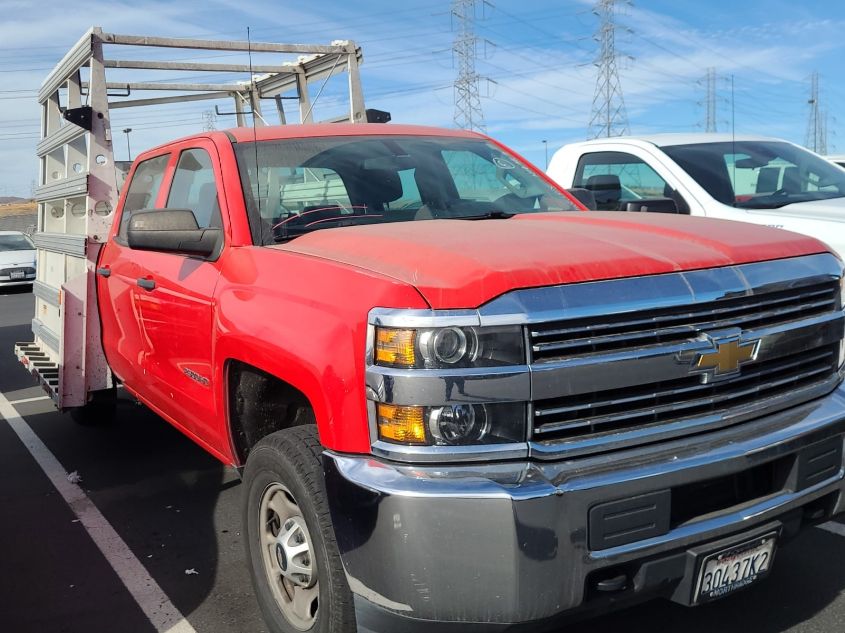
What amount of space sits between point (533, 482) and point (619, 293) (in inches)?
23.8

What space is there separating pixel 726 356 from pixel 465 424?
0.86m

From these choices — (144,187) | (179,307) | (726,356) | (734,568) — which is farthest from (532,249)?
(144,187)

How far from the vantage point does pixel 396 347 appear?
2.34 metres

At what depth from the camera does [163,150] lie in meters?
4.67

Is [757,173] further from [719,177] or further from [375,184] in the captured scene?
[375,184]

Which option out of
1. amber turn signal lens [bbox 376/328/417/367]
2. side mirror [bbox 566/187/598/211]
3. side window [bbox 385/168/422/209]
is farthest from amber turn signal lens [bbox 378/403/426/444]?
side mirror [bbox 566/187/598/211]


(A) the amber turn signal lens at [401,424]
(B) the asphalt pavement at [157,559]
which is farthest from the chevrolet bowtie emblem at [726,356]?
(B) the asphalt pavement at [157,559]

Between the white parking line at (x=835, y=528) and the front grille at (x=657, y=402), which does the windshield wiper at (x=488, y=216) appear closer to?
the front grille at (x=657, y=402)

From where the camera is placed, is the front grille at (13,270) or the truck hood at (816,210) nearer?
the truck hood at (816,210)

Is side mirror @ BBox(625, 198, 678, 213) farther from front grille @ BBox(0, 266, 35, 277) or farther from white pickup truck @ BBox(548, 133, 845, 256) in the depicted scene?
front grille @ BBox(0, 266, 35, 277)

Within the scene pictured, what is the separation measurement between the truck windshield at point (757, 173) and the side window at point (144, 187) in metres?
4.03

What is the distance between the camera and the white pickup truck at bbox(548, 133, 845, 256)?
620 cm

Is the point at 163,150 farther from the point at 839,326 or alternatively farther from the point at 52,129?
the point at 839,326

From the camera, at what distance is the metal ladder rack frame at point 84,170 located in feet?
17.6
